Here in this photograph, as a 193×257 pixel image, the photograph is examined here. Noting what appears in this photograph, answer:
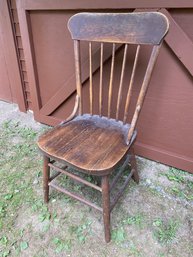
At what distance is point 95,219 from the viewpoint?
134 cm

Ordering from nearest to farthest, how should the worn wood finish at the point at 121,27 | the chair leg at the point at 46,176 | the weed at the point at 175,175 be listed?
the worn wood finish at the point at 121,27 → the chair leg at the point at 46,176 → the weed at the point at 175,175

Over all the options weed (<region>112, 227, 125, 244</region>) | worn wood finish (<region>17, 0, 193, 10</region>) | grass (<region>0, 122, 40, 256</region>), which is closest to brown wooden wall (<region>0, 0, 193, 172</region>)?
worn wood finish (<region>17, 0, 193, 10</region>)

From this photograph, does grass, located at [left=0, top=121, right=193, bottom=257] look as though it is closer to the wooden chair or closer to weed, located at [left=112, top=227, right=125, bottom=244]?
weed, located at [left=112, top=227, right=125, bottom=244]

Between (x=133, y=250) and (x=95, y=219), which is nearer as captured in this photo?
(x=133, y=250)

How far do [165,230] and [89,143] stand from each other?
2.22ft

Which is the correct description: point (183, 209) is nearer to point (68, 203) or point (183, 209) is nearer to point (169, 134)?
point (169, 134)

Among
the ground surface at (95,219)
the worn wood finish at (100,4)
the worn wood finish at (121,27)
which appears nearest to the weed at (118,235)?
the ground surface at (95,219)

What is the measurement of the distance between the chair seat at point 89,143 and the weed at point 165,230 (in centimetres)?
53

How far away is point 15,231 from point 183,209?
1.04 meters

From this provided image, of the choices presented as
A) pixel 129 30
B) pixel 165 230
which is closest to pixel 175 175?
pixel 165 230

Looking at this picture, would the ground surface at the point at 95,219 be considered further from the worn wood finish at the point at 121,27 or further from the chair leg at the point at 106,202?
the worn wood finish at the point at 121,27

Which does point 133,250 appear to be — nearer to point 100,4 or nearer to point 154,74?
point 154,74

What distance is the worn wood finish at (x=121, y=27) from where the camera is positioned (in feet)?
3.37

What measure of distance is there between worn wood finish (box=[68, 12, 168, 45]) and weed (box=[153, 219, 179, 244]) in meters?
1.01
